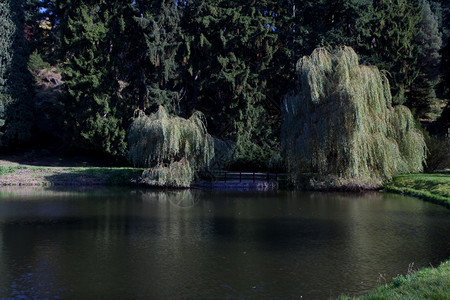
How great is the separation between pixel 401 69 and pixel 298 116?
21167 mm

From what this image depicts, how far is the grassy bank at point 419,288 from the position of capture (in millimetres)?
7902

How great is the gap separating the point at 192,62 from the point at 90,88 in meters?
10.2

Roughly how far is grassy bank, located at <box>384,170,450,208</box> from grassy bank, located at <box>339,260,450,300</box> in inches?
650

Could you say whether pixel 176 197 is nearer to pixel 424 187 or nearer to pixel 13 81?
pixel 424 187

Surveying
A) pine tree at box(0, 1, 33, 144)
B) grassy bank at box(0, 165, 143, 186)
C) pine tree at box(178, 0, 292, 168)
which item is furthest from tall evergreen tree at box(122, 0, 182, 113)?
pine tree at box(0, 1, 33, 144)

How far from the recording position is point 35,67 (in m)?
50.3

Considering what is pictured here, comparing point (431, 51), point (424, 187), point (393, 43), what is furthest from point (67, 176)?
point (431, 51)

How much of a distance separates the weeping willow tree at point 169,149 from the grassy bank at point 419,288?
77.4ft

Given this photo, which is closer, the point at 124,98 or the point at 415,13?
the point at 124,98

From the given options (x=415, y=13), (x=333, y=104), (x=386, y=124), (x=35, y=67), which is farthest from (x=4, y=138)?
(x=415, y=13)

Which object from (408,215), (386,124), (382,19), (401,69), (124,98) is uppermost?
(382,19)

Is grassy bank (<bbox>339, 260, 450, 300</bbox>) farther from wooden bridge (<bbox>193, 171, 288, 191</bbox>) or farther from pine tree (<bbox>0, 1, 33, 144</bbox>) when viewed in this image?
pine tree (<bbox>0, 1, 33, 144</bbox>)

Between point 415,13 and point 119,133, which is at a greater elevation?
point 415,13

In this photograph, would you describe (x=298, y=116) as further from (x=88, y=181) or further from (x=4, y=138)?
(x=4, y=138)
